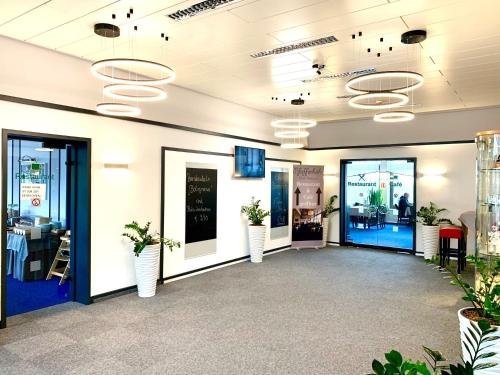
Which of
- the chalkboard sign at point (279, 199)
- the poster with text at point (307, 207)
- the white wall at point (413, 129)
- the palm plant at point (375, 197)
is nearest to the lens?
the white wall at point (413, 129)

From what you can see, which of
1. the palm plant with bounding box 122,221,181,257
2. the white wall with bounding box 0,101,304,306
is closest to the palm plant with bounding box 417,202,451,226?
the palm plant with bounding box 122,221,181,257

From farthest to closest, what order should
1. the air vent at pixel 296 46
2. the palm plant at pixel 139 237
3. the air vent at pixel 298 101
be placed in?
the air vent at pixel 298 101 → the palm plant at pixel 139 237 → the air vent at pixel 296 46

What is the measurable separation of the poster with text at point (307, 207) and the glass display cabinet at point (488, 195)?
5.75 metres

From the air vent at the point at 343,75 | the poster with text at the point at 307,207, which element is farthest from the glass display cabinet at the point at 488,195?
the poster with text at the point at 307,207

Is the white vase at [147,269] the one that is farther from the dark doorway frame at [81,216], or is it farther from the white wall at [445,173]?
the white wall at [445,173]

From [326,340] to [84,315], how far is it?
320 centimetres

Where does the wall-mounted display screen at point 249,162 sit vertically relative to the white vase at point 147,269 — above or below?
above

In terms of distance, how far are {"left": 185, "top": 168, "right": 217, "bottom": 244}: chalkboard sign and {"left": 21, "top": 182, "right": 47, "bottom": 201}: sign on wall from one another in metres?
2.46

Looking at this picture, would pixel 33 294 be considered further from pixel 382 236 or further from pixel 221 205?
pixel 382 236

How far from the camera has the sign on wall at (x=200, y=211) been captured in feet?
23.6

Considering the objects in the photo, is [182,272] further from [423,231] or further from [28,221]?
[423,231]

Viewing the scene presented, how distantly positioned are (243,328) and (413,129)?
23.8 feet

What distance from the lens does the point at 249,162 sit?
8578 mm

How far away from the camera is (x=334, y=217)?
10945 millimetres
